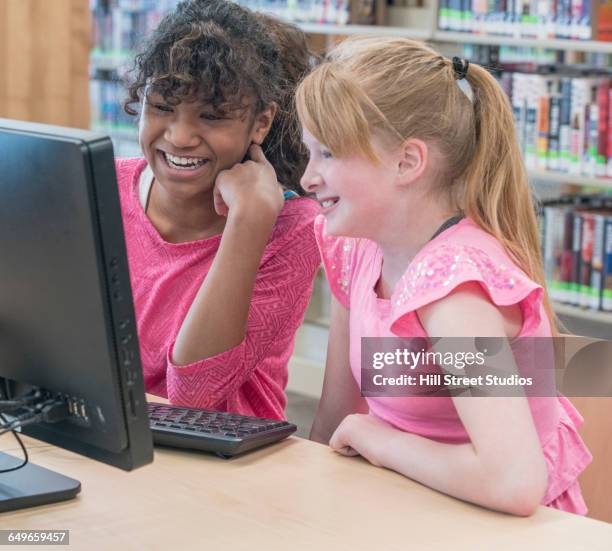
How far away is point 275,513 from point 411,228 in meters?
0.45

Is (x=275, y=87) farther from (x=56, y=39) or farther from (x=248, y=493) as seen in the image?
(x=56, y=39)

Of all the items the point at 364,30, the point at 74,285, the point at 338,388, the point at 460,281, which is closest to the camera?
the point at 74,285

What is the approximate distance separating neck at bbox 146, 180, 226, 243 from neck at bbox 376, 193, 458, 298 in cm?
43

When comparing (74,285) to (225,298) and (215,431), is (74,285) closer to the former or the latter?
(215,431)

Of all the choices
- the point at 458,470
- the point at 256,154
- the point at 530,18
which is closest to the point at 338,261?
the point at 256,154

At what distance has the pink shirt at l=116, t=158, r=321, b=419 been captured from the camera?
67.0 inches

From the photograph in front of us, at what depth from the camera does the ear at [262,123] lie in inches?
67.9

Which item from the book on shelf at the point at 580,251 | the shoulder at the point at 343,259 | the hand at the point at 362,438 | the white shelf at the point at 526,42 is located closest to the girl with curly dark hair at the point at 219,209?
the shoulder at the point at 343,259

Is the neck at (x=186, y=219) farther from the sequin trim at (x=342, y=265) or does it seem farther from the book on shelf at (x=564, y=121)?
the book on shelf at (x=564, y=121)

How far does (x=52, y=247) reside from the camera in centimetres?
Result: 98

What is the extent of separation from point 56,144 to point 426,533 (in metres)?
0.52

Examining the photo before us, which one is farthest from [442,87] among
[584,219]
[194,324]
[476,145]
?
[584,219]

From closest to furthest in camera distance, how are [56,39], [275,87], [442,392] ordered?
[442,392], [275,87], [56,39]

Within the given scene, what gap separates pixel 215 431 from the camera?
51.6 inches
